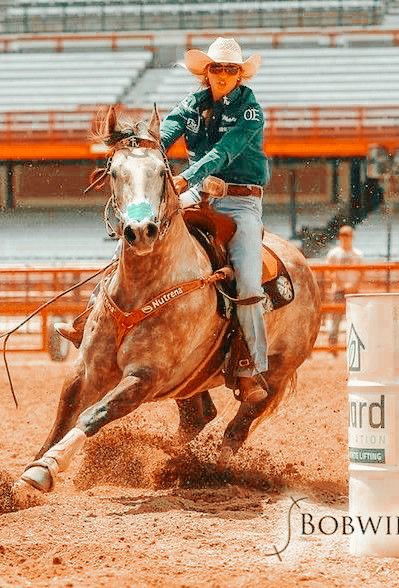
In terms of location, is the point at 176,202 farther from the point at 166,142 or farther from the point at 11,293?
the point at 11,293

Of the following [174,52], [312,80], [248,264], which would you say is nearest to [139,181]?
[248,264]

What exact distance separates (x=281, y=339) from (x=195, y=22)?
78.9ft

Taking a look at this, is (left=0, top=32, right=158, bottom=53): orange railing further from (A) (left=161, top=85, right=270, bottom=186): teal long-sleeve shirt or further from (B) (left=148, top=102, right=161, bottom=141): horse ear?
(B) (left=148, top=102, right=161, bottom=141): horse ear

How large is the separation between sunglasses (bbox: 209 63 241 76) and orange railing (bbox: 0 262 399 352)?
8545 millimetres

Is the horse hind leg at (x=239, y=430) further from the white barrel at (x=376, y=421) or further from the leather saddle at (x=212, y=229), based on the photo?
the white barrel at (x=376, y=421)

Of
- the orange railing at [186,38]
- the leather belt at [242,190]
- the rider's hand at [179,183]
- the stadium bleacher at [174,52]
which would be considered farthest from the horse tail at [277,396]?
the orange railing at [186,38]

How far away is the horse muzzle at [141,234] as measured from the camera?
5.79 m

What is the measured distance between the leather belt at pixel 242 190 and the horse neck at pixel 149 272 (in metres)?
0.62

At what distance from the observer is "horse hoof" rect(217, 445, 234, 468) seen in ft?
24.1

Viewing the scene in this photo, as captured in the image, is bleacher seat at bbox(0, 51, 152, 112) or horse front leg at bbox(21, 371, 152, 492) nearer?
horse front leg at bbox(21, 371, 152, 492)

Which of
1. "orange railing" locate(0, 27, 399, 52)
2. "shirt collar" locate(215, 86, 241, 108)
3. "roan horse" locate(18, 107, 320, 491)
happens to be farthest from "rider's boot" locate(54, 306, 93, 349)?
"orange railing" locate(0, 27, 399, 52)

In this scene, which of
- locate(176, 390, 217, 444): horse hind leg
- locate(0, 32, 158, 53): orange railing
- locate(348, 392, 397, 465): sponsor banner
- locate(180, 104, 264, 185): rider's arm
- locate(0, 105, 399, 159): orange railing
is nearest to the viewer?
locate(348, 392, 397, 465): sponsor banner

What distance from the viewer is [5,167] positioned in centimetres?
2614

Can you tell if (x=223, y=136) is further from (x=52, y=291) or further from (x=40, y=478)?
(x=52, y=291)
